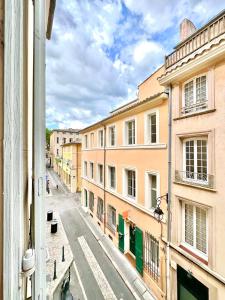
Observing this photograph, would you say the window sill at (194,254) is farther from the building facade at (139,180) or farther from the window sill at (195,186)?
the window sill at (195,186)

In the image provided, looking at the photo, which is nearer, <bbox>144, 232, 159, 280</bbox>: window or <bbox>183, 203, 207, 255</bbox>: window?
<bbox>183, 203, 207, 255</bbox>: window

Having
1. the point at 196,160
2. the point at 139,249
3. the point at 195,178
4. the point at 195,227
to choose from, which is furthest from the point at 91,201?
the point at 196,160

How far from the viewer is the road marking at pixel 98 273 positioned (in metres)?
9.98

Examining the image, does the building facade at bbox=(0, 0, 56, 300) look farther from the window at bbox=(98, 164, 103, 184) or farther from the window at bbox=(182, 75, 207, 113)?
the window at bbox=(98, 164, 103, 184)

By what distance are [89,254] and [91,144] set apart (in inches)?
418

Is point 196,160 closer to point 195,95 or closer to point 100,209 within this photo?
point 195,95

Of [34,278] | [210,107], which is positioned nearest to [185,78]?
[210,107]

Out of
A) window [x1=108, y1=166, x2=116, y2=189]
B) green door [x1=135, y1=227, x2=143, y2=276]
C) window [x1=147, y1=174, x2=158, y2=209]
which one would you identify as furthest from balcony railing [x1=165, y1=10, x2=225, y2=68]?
green door [x1=135, y1=227, x2=143, y2=276]

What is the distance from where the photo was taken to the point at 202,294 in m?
7.56

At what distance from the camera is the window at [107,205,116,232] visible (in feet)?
50.1

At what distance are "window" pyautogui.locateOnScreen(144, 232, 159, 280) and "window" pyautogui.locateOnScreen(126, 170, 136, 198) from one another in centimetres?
279

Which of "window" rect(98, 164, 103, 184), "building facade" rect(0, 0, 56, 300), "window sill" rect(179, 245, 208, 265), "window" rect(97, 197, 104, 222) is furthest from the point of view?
"window" rect(98, 164, 103, 184)

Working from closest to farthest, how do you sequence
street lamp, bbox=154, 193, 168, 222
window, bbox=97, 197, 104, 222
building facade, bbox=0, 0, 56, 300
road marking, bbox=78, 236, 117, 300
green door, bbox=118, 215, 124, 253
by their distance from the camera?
building facade, bbox=0, 0, 56, 300 → street lamp, bbox=154, 193, 168, 222 → road marking, bbox=78, 236, 117, 300 → green door, bbox=118, 215, 124, 253 → window, bbox=97, 197, 104, 222

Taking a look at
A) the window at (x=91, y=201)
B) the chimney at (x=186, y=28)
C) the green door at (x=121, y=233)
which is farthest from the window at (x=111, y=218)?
the chimney at (x=186, y=28)
